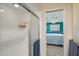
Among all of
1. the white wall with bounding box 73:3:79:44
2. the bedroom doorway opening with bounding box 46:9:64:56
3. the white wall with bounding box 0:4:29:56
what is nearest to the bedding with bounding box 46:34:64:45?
the bedroom doorway opening with bounding box 46:9:64:56

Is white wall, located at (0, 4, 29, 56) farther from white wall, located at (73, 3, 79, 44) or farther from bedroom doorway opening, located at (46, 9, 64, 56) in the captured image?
white wall, located at (73, 3, 79, 44)

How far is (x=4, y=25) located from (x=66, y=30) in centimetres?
59

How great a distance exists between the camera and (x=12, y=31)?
1022 mm

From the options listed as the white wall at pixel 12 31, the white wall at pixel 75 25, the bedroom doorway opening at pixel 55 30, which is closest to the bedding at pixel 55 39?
the bedroom doorway opening at pixel 55 30

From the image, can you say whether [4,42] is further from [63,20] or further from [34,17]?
[63,20]

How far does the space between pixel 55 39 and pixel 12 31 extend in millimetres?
444

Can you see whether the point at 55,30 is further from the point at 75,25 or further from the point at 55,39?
the point at 75,25

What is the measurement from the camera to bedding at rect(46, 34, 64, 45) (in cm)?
105

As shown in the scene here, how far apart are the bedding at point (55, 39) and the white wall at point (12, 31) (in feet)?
0.86

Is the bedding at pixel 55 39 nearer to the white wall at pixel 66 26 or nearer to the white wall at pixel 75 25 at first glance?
the white wall at pixel 66 26

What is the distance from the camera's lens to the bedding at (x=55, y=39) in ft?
3.44

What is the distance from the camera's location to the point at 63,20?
1.04 meters

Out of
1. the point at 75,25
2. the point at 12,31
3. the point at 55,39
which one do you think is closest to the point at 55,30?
the point at 55,39

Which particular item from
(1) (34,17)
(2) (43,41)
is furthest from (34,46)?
(1) (34,17)
